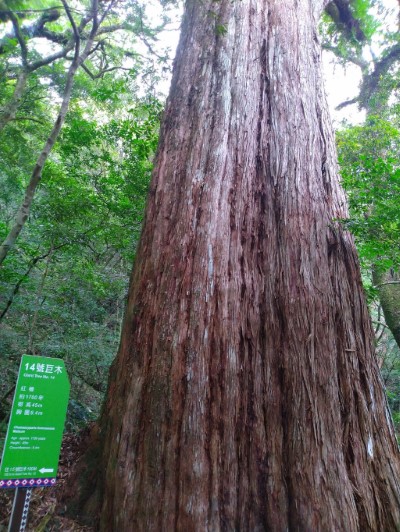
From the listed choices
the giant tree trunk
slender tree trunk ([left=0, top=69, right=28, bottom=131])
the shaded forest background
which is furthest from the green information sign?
slender tree trunk ([left=0, top=69, right=28, bottom=131])

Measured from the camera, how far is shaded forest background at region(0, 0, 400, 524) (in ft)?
18.0

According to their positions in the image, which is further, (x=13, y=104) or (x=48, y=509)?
(x=13, y=104)

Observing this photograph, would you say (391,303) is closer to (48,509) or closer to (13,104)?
(48,509)

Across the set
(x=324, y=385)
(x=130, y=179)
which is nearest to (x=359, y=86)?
(x=130, y=179)

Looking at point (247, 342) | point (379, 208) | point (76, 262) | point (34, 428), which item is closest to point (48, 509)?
point (34, 428)

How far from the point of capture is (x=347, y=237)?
317 cm

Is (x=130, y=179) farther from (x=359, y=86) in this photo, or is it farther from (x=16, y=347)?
(x=359, y=86)

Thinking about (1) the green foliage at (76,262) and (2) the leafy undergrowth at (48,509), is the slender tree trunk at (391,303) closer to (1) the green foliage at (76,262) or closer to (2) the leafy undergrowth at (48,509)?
(1) the green foliage at (76,262)

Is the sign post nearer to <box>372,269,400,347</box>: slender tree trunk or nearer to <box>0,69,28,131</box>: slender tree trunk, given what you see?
<box>372,269,400,347</box>: slender tree trunk

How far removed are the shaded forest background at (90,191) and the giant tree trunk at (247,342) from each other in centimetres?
92

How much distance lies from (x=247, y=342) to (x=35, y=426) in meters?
1.53

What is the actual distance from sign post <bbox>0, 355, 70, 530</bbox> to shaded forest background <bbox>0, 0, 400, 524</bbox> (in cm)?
251

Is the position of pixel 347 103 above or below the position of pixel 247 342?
above

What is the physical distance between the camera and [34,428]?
2.55 metres
